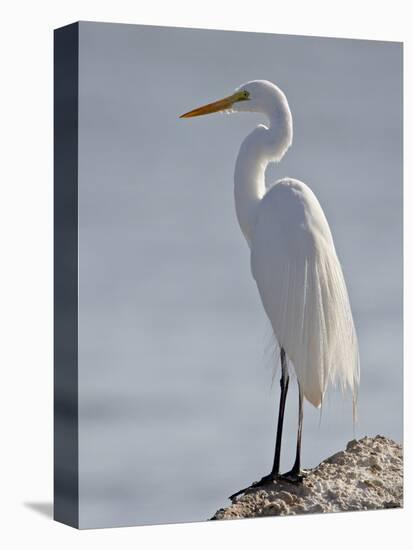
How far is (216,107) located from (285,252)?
0.91 m

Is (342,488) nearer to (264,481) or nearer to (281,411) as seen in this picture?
(264,481)

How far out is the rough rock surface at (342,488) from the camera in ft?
24.5

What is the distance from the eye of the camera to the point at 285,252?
7.45 metres

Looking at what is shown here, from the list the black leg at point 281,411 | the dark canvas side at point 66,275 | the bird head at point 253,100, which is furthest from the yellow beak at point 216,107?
the black leg at point 281,411

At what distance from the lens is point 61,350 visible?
718cm

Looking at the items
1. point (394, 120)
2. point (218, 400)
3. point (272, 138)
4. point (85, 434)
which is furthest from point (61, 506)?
point (394, 120)

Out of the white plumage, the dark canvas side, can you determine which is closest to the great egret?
the white plumage

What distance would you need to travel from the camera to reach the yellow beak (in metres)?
7.34

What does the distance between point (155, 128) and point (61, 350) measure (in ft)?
4.33

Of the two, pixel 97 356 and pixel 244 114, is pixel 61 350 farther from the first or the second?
pixel 244 114

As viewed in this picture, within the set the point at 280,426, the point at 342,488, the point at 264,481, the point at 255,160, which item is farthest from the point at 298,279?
the point at 342,488

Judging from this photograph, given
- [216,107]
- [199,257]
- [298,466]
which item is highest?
[216,107]

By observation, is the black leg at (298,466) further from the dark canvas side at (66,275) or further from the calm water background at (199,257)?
the dark canvas side at (66,275)

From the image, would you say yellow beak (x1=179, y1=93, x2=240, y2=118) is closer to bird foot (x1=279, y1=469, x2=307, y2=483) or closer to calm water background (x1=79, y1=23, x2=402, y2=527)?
calm water background (x1=79, y1=23, x2=402, y2=527)
